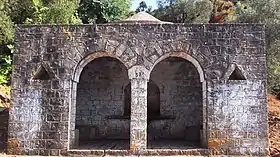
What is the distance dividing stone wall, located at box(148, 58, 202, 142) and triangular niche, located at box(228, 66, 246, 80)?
2928 mm

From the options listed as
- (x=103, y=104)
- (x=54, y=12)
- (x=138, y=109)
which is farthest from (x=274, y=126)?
(x=54, y=12)

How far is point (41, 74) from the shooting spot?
8922 millimetres

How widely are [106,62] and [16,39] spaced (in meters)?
3.82

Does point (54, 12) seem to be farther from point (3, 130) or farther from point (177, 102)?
point (177, 102)

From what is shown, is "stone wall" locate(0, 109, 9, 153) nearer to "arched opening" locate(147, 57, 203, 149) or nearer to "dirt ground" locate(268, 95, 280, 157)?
"arched opening" locate(147, 57, 203, 149)

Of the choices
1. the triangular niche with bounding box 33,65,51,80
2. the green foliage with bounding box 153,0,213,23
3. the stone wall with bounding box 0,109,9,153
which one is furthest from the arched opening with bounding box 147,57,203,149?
the green foliage with bounding box 153,0,213,23

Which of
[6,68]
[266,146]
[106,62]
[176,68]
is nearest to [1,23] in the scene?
[6,68]

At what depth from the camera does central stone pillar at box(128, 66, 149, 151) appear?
27.4 ft

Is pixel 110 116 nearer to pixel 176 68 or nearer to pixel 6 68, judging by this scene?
pixel 176 68

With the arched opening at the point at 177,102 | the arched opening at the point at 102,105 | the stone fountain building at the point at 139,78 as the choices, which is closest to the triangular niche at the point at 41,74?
the stone fountain building at the point at 139,78

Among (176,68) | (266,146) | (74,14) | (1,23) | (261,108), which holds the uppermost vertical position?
(74,14)

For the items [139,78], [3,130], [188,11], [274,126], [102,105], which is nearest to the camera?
[139,78]

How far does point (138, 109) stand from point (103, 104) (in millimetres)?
3374

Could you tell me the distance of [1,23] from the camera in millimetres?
15758
